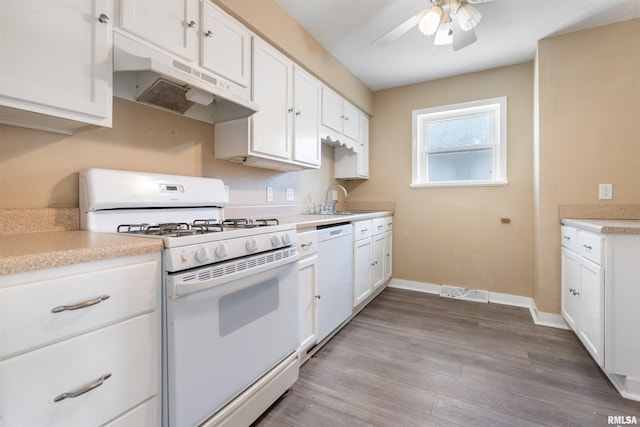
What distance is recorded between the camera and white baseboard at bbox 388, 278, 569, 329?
2.45 m

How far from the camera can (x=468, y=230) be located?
316 cm

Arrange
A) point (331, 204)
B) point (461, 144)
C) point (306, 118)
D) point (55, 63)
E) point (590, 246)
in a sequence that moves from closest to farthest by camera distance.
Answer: point (55, 63) < point (590, 246) < point (306, 118) < point (461, 144) < point (331, 204)

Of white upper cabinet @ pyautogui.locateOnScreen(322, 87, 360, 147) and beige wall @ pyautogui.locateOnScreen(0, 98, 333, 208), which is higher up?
white upper cabinet @ pyautogui.locateOnScreen(322, 87, 360, 147)

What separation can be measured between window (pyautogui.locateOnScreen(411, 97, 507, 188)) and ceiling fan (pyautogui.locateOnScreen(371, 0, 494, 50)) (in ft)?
4.10

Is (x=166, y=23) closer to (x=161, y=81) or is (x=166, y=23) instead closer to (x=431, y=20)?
(x=161, y=81)

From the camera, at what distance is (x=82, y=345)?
2.64 feet

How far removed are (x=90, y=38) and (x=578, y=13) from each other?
310cm

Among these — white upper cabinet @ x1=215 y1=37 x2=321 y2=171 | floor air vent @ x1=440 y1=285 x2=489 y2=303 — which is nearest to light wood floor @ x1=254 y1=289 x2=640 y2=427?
floor air vent @ x1=440 y1=285 x2=489 y2=303

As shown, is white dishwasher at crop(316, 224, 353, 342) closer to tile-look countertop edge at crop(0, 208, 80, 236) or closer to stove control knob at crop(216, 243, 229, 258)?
stove control knob at crop(216, 243, 229, 258)

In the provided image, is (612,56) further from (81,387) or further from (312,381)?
(81,387)

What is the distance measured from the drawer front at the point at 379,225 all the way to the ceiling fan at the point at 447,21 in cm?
158

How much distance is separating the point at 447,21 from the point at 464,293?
258cm

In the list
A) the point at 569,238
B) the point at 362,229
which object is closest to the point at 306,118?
the point at 362,229

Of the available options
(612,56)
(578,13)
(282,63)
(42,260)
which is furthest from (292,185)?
(612,56)
